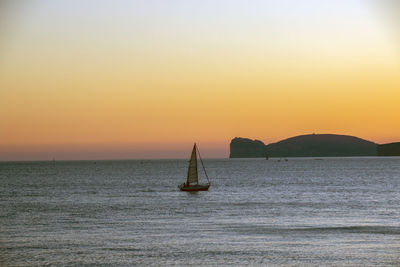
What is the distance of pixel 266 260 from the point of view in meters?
34.7

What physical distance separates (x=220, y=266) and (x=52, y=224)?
2389cm

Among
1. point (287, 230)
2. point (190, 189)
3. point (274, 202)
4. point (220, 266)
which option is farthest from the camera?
point (190, 189)

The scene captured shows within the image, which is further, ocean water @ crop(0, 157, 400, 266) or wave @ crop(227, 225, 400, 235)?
wave @ crop(227, 225, 400, 235)

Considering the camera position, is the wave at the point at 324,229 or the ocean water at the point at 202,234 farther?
the wave at the point at 324,229

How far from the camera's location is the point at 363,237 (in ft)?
141

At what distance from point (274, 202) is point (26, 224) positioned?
33656 millimetres

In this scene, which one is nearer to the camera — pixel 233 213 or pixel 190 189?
pixel 233 213

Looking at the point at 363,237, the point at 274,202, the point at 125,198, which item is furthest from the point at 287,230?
the point at 125,198

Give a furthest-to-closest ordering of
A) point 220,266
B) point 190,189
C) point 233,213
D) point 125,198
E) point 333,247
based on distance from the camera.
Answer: point 190,189
point 125,198
point 233,213
point 333,247
point 220,266

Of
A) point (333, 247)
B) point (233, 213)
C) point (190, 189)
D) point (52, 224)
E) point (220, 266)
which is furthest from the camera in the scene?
point (190, 189)

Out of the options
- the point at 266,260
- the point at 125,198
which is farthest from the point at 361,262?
the point at 125,198

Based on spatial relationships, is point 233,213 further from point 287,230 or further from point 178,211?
point 287,230

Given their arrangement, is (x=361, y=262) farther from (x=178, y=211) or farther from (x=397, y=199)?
(x=397, y=199)

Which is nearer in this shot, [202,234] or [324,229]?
[202,234]
